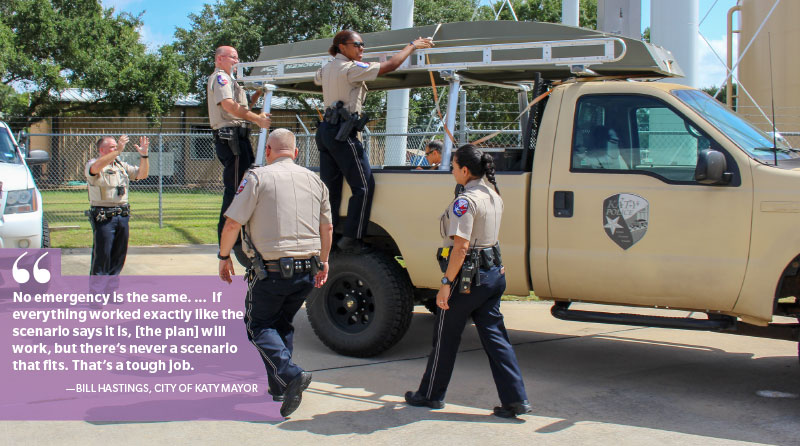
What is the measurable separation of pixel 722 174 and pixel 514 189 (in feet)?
4.57

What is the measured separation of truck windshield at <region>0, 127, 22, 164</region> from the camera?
29.9 feet

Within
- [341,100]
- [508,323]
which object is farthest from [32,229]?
[508,323]

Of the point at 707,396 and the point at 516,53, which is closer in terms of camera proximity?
the point at 707,396

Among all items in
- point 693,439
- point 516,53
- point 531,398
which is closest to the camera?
point 693,439

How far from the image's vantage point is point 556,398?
17.9 ft

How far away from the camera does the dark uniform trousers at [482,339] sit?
16.1 feet

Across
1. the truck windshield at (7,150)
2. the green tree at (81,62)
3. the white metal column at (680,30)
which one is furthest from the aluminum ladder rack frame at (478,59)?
the green tree at (81,62)

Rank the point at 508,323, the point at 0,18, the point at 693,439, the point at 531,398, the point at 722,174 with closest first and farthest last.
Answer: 1. the point at 693,439
2. the point at 722,174
3. the point at 531,398
4. the point at 508,323
5. the point at 0,18

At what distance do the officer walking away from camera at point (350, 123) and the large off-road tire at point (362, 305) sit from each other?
202 mm

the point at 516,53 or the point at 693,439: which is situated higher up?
the point at 516,53

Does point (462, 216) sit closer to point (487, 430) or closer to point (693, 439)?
point (487, 430)

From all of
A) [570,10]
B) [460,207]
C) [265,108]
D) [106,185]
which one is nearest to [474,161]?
[460,207]

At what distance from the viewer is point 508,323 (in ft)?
26.1

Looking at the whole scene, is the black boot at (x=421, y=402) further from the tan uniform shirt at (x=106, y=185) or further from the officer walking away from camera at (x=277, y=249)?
the tan uniform shirt at (x=106, y=185)
